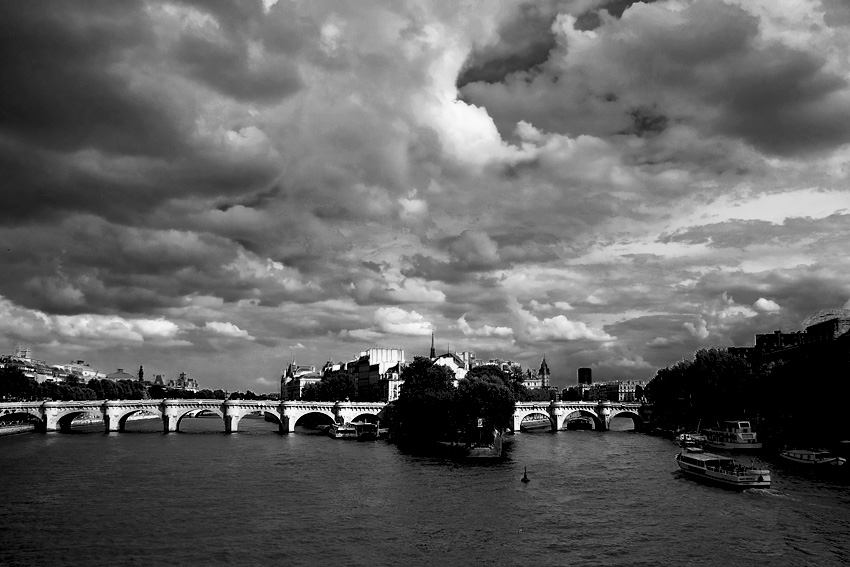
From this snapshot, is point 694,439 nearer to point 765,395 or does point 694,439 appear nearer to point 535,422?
point 765,395

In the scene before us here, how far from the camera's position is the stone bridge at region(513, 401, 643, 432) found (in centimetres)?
14362

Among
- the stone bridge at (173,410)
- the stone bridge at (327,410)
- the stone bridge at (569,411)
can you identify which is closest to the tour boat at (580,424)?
the stone bridge at (569,411)

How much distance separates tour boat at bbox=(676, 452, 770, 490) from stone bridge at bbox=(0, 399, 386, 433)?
3094 inches

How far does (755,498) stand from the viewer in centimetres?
5716

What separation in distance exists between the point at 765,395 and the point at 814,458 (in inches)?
1541

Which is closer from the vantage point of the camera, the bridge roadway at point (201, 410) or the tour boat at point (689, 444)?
the tour boat at point (689, 444)

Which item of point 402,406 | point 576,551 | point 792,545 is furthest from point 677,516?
point 402,406

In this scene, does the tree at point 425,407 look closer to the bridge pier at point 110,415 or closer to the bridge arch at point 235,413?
the bridge arch at point 235,413

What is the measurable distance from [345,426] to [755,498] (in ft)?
268

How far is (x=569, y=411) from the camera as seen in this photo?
492 feet

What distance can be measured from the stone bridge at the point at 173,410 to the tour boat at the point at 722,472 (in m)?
78.6

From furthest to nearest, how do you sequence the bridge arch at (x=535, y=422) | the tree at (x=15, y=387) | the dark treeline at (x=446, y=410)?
the tree at (x=15, y=387), the bridge arch at (x=535, y=422), the dark treeline at (x=446, y=410)

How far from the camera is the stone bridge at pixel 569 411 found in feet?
471

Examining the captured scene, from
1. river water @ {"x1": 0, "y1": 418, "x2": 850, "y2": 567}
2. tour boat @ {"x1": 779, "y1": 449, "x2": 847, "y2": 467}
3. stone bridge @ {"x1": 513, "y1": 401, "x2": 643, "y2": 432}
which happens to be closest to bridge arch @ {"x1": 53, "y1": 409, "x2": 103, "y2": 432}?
river water @ {"x1": 0, "y1": 418, "x2": 850, "y2": 567}
